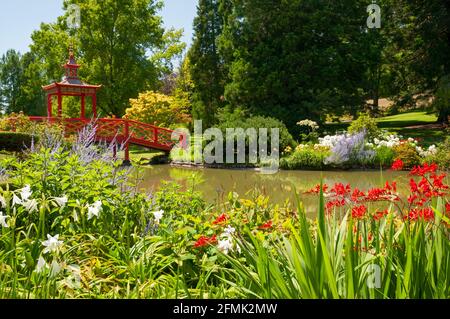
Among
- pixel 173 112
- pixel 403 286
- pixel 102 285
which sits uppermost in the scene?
pixel 173 112

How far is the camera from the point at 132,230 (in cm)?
380

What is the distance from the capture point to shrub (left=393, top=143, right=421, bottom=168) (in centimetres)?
1664

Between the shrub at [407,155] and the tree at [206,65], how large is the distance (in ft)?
43.1

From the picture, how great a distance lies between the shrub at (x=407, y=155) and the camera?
1664cm

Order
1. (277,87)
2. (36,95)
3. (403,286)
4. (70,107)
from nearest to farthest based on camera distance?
(403,286) < (277,87) < (70,107) < (36,95)

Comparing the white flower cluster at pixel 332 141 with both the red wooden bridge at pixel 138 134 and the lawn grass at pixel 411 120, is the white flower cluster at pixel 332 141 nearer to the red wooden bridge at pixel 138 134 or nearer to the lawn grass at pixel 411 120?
the red wooden bridge at pixel 138 134

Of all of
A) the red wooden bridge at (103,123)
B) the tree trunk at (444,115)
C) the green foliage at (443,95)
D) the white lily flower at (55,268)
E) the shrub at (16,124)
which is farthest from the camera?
the tree trunk at (444,115)

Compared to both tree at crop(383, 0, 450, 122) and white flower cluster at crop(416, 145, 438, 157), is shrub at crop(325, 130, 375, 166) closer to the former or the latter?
white flower cluster at crop(416, 145, 438, 157)

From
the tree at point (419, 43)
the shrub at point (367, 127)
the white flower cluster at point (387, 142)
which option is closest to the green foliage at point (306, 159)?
the white flower cluster at point (387, 142)

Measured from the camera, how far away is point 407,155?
54.6 feet

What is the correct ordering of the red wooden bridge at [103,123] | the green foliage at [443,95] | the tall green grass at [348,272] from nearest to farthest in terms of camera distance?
the tall green grass at [348,272] < the red wooden bridge at [103,123] < the green foliage at [443,95]

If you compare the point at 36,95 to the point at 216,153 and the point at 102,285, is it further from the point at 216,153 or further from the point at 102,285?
the point at 102,285

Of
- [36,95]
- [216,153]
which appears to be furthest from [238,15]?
[36,95]
